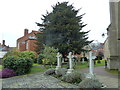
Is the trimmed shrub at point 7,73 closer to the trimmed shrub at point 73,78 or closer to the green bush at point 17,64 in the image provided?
the green bush at point 17,64

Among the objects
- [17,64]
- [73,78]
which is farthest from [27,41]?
[73,78]

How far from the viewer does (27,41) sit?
3103 cm

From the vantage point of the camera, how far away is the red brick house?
30.3 metres

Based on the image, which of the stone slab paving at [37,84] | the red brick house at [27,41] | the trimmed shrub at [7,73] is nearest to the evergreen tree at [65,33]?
the trimmed shrub at [7,73]

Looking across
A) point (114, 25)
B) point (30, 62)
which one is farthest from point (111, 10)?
point (30, 62)

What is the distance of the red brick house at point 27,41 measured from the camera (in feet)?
99.5

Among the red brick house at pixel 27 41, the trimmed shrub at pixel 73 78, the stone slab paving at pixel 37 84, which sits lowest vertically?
the stone slab paving at pixel 37 84

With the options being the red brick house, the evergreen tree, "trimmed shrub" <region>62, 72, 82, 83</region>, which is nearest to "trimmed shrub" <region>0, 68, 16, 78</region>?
"trimmed shrub" <region>62, 72, 82, 83</region>

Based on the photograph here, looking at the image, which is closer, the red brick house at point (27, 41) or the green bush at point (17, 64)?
the green bush at point (17, 64)

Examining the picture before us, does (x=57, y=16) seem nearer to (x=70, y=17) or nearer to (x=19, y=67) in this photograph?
(x=70, y=17)

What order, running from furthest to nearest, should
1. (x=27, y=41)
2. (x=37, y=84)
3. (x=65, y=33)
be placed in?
(x=27, y=41), (x=65, y=33), (x=37, y=84)

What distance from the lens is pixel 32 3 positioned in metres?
13.8

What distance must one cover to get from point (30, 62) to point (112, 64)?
995 cm

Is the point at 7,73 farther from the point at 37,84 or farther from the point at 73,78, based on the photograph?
the point at 73,78
